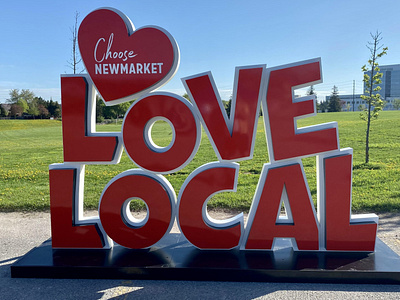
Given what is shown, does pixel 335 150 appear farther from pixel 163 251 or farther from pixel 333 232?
A: pixel 163 251

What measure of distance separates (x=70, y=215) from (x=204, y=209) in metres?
2.07

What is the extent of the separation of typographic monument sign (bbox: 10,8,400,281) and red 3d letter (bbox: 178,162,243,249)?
0.05 feet

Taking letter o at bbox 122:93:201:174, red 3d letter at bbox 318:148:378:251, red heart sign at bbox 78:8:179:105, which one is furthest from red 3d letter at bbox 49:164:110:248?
red 3d letter at bbox 318:148:378:251

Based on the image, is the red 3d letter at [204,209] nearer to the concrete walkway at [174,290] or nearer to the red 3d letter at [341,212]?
the concrete walkway at [174,290]

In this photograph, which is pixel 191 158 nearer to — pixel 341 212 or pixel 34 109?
pixel 341 212

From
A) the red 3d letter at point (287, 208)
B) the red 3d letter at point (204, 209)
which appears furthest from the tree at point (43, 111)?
the red 3d letter at point (287, 208)

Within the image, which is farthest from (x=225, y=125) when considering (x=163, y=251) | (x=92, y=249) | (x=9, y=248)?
(x=9, y=248)

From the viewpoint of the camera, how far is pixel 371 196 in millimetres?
8297

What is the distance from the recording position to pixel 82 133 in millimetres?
5152

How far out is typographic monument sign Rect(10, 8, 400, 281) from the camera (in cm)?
495

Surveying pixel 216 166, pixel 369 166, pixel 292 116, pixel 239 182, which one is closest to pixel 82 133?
pixel 216 166

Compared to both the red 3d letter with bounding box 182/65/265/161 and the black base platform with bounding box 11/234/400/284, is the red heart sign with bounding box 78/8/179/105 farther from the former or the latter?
A: the black base platform with bounding box 11/234/400/284

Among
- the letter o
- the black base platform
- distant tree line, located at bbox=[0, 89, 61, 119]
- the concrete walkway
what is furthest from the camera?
distant tree line, located at bbox=[0, 89, 61, 119]

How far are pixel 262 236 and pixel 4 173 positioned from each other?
10.2 m
